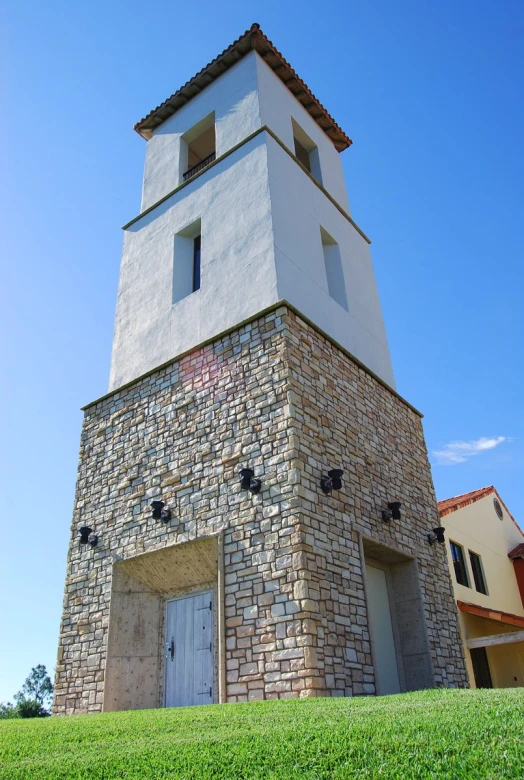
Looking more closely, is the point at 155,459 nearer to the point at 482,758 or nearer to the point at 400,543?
the point at 400,543

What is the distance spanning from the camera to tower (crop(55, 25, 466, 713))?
817 cm

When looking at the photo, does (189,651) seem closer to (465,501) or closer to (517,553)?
(465,501)

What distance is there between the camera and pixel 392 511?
10.4 m

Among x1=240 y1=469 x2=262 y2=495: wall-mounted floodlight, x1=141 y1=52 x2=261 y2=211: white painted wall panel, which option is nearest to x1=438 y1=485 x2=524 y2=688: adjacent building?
x1=240 y1=469 x2=262 y2=495: wall-mounted floodlight

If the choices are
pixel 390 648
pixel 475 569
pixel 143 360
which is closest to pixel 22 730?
pixel 390 648

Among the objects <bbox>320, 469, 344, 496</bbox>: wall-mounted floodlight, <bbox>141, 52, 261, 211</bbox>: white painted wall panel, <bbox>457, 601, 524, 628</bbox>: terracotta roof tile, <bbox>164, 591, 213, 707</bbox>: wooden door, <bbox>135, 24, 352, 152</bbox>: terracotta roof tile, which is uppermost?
<bbox>135, 24, 352, 152</bbox>: terracotta roof tile

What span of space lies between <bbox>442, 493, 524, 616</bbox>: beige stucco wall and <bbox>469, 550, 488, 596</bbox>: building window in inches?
5.6

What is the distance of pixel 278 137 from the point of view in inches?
500

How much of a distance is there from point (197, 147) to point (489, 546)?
46.4ft

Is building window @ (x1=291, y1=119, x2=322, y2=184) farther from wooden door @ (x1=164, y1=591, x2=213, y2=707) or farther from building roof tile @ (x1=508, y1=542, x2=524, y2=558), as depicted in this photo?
building roof tile @ (x1=508, y1=542, x2=524, y2=558)

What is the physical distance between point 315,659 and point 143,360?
22.3ft

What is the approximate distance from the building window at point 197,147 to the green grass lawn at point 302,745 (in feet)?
37.3

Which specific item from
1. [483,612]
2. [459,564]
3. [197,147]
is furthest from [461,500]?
[197,147]

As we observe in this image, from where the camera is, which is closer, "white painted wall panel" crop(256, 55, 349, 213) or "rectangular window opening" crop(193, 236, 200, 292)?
"rectangular window opening" crop(193, 236, 200, 292)
